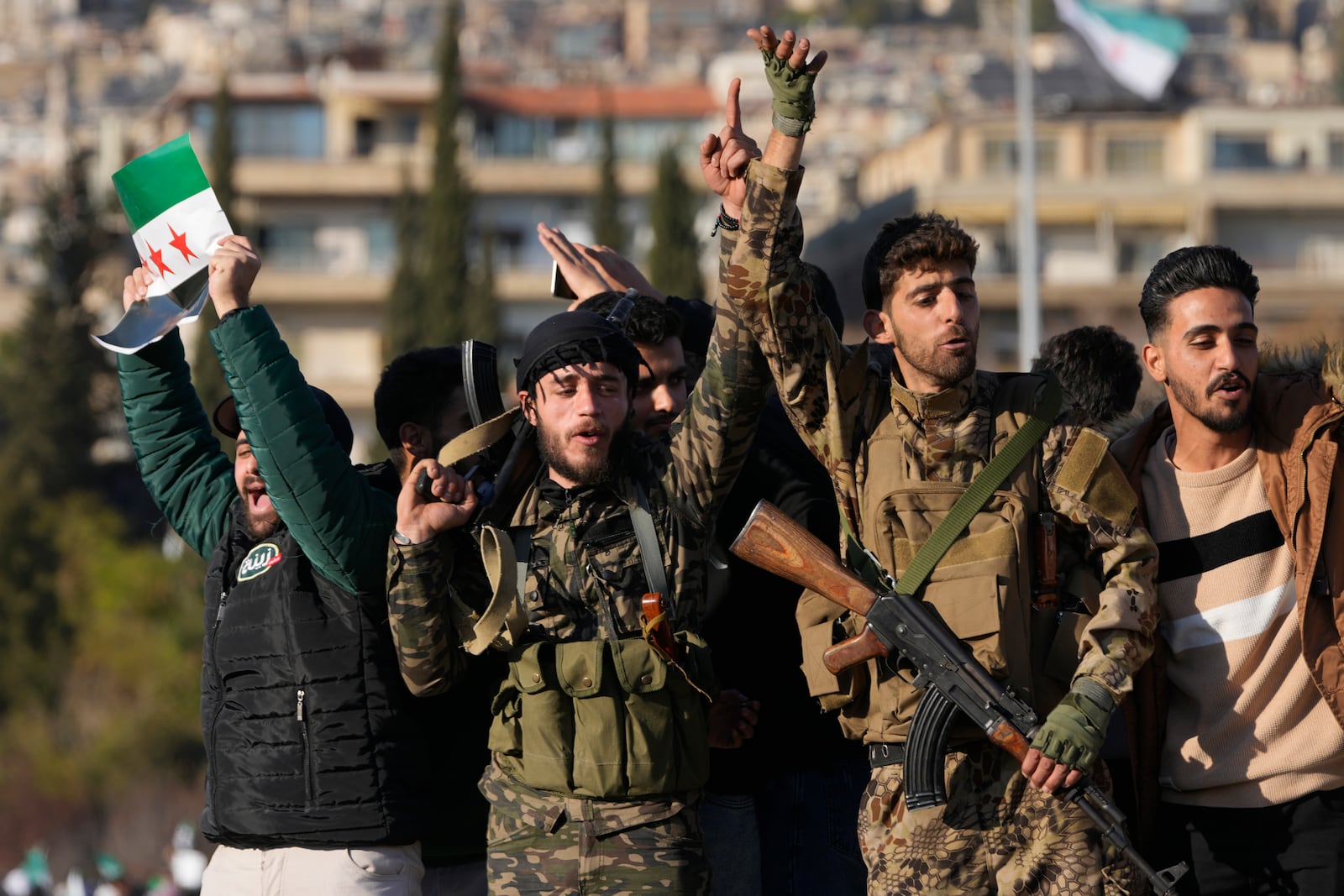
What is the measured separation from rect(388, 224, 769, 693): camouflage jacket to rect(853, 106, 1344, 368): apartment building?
46853 millimetres

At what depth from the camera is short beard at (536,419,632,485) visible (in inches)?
207

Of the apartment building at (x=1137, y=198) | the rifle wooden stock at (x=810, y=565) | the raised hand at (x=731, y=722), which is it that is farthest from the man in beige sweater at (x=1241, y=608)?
the apartment building at (x=1137, y=198)

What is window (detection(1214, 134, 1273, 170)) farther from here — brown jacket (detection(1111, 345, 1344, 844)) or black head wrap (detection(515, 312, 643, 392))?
black head wrap (detection(515, 312, 643, 392))

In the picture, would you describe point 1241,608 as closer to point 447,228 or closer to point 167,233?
point 167,233

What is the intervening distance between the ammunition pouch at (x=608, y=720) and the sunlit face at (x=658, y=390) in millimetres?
1028

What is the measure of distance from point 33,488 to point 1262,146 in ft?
125

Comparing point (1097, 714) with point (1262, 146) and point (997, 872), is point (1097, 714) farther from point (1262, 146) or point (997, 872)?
point (1262, 146)

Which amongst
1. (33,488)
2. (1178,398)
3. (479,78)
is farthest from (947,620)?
(479,78)

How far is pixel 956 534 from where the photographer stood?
194 inches

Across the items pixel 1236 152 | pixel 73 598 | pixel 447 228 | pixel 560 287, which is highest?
pixel 1236 152

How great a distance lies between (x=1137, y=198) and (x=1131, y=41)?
28.3m

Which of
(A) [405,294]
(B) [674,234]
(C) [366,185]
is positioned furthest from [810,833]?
(C) [366,185]

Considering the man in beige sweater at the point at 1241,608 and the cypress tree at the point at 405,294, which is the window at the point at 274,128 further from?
the man in beige sweater at the point at 1241,608

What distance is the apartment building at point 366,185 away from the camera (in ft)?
189
